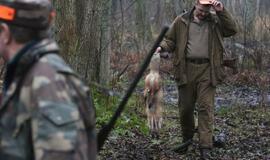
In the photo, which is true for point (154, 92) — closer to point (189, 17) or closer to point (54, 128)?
point (189, 17)

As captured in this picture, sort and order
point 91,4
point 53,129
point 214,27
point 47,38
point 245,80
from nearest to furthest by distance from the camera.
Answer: point 53,129, point 47,38, point 214,27, point 91,4, point 245,80

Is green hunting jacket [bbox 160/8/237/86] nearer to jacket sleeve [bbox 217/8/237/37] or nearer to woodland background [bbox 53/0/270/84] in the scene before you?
jacket sleeve [bbox 217/8/237/37]

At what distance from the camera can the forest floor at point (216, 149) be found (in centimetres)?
862

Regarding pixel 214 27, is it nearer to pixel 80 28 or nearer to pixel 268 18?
pixel 80 28

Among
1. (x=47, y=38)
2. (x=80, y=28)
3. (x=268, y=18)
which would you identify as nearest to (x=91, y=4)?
(x=80, y=28)

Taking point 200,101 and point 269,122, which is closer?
point 200,101

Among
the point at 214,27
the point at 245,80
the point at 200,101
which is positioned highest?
the point at 214,27

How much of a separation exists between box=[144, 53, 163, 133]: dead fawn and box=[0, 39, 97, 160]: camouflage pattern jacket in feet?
16.3

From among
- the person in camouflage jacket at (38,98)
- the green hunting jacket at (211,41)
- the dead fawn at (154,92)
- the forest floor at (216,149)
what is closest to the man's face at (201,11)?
the green hunting jacket at (211,41)

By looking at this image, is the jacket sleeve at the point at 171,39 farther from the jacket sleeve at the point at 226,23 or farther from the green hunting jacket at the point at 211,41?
the jacket sleeve at the point at 226,23

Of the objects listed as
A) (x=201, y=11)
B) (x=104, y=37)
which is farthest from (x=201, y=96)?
(x=104, y=37)

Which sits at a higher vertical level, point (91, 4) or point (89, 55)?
point (91, 4)

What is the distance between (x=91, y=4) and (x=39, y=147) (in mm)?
6737

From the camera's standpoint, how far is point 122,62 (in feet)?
57.5
